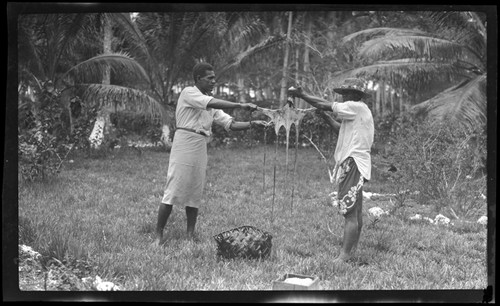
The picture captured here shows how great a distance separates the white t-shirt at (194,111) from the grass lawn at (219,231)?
1.04 meters

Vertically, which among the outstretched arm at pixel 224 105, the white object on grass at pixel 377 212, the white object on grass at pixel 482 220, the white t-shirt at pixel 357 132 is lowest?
the white object on grass at pixel 482 220

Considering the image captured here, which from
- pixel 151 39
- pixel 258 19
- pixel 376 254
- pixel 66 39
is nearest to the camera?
pixel 376 254

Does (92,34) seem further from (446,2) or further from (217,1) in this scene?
(446,2)

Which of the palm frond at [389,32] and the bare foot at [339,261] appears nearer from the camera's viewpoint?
the bare foot at [339,261]

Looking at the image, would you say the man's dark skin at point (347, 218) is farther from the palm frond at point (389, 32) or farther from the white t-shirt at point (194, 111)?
the palm frond at point (389, 32)

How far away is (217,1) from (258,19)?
13.1 ft

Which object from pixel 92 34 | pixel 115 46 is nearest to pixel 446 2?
pixel 92 34

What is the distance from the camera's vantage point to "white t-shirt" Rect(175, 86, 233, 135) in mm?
4625

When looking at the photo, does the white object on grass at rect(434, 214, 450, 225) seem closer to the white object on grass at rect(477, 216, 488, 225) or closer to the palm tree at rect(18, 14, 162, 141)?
the white object on grass at rect(477, 216, 488, 225)

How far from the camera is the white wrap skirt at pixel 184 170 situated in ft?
15.6

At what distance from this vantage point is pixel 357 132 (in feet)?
14.8

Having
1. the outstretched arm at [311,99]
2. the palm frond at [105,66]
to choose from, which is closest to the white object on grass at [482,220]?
the outstretched arm at [311,99]

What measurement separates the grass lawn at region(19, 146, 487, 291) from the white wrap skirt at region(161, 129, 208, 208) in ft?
1.28

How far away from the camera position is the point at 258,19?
26.4 feet
